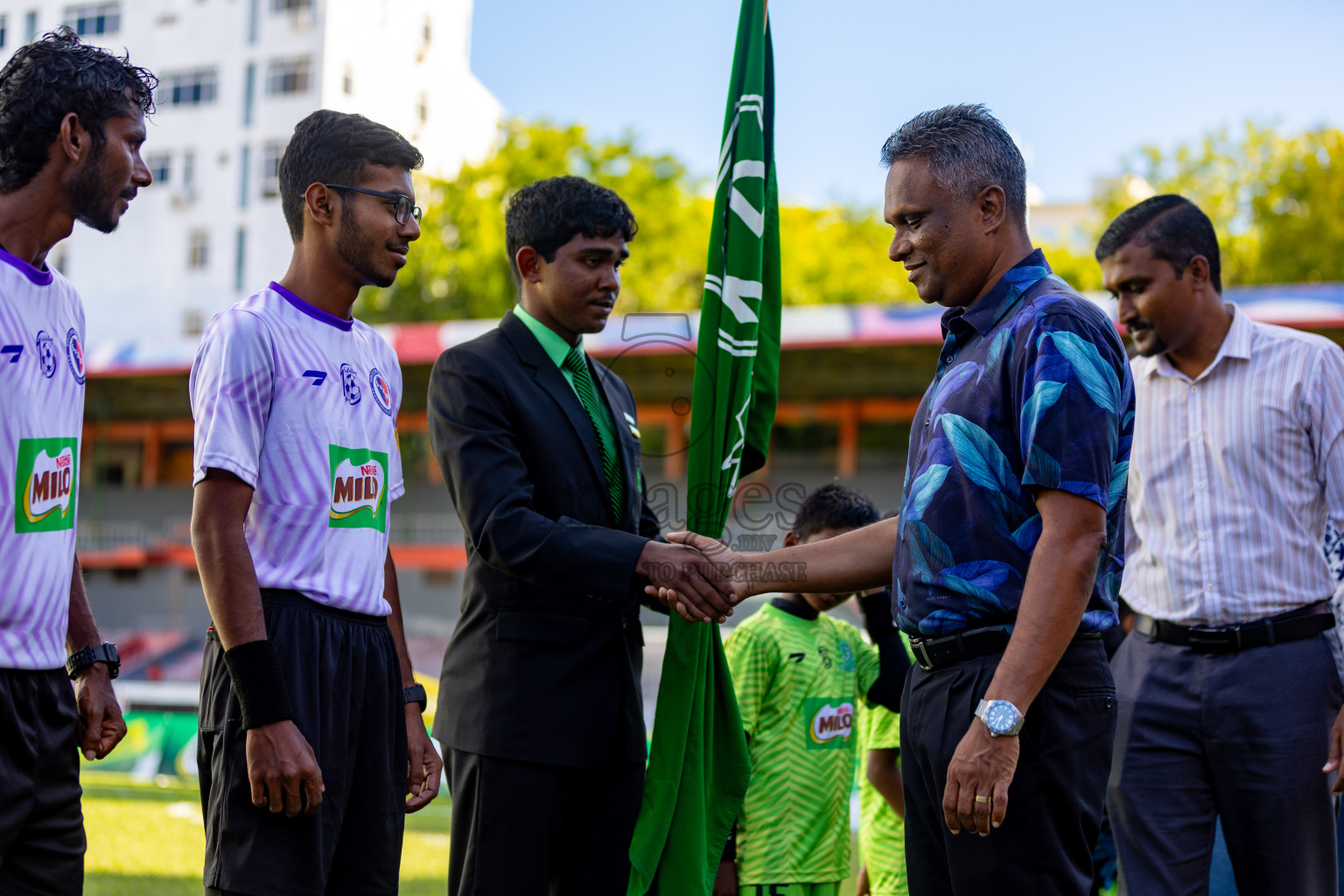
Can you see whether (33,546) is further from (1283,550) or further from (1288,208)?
(1288,208)

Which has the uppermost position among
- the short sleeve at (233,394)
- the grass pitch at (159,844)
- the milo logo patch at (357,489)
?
the short sleeve at (233,394)

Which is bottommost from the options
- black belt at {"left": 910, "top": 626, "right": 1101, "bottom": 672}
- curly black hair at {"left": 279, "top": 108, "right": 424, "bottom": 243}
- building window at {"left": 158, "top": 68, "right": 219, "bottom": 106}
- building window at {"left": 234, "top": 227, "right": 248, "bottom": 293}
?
black belt at {"left": 910, "top": 626, "right": 1101, "bottom": 672}

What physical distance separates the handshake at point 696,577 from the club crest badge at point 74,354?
136 cm

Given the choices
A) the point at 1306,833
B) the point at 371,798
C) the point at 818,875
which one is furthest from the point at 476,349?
the point at 1306,833

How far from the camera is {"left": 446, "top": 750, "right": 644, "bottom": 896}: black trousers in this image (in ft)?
9.35

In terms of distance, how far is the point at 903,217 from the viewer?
2.63 m

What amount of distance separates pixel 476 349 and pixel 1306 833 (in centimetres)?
272

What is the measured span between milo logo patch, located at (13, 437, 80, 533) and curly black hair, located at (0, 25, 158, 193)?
0.56 meters

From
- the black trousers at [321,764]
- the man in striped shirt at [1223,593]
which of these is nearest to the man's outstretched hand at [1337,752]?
the man in striped shirt at [1223,593]

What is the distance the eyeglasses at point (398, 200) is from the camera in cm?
287

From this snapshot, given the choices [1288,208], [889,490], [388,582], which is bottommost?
[889,490]

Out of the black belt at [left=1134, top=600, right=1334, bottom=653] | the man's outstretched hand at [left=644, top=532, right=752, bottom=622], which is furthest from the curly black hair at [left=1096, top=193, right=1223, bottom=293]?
Answer: the man's outstretched hand at [left=644, top=532, right=752, bottom=622]

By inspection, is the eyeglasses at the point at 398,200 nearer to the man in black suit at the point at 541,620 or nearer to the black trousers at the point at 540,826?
the man in black suit at the point at 541,620

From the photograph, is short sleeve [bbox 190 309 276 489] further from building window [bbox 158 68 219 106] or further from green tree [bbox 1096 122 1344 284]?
building window [bbox 158 68 219 106]
